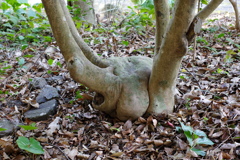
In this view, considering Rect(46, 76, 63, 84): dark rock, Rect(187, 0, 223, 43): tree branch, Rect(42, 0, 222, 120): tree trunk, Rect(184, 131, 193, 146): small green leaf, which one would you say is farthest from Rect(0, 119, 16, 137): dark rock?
Rect(187, 0, 223, 43): tree branch

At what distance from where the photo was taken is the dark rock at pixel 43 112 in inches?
107

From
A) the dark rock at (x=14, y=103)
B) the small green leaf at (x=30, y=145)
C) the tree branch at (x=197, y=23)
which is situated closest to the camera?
the small green leaf at (x=30, y=145)

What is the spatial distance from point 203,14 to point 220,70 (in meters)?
1.57

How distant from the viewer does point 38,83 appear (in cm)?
348

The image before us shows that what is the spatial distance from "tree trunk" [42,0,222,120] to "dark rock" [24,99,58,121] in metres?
0.61

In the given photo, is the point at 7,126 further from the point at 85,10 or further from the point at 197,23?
the point at 85,10

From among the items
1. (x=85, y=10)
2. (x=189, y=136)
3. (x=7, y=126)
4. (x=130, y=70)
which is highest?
(x=85, y=10)

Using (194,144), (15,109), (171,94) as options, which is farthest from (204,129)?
(15,109)

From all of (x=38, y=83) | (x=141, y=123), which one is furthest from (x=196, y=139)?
(x=38, y=83)

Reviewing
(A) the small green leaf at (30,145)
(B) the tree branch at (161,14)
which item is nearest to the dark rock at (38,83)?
(A) the small green leaf at (30,145)

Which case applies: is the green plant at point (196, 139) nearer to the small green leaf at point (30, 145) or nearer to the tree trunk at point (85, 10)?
the small green leaf at point (30, 145)

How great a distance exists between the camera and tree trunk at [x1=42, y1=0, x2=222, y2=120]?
81.5 inches

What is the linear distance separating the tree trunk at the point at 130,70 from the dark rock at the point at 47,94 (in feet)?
2.71

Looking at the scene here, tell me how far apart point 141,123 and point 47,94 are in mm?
1471
